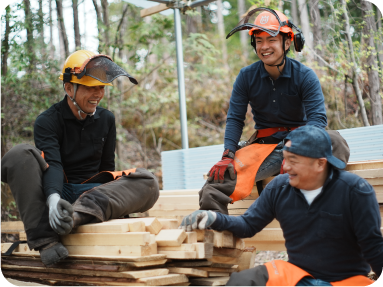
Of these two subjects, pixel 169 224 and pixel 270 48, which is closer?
pixel 169 224

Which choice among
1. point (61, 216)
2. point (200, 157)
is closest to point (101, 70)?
point (61, 216)

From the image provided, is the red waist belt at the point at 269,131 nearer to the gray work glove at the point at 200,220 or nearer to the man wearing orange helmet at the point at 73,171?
the man wearing orange helmet at the point at 73,171

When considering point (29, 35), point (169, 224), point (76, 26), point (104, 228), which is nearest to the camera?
point (104, 228)

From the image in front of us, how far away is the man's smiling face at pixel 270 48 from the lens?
3.51m

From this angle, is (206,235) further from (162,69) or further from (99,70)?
(162,69)

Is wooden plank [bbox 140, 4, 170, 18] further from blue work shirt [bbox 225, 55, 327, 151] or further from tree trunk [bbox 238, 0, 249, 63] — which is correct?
tree trunk [bbox 238, 0, 249, 63]

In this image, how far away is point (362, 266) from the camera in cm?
244

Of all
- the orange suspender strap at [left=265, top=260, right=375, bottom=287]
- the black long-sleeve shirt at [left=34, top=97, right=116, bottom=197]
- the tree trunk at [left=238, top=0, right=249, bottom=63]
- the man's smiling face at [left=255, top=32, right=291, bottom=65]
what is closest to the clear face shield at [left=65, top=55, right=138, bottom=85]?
the black long-sleeve shirt at [left=34, top=97, right=116, bottom=197]

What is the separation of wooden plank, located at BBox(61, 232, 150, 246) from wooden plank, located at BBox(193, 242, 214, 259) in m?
0.35

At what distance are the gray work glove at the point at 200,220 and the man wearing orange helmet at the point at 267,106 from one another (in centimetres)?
44

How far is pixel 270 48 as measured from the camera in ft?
11.6

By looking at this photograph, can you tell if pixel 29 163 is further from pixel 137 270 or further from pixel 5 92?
pixel 5 92

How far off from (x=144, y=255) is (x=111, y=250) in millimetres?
294

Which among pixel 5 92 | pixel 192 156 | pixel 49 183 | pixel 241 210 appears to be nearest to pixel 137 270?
pixel 49 183
